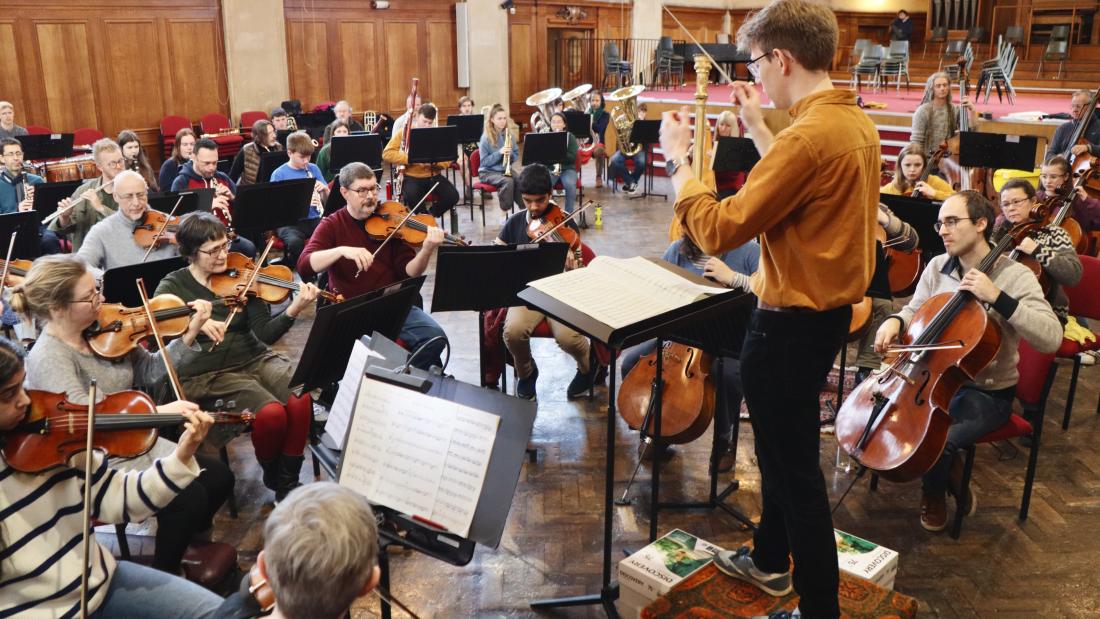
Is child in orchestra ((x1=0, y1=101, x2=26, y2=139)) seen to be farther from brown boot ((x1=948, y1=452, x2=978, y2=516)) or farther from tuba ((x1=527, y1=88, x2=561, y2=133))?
brown boot ((x1=948, y1=452, x2=978, y2=516))

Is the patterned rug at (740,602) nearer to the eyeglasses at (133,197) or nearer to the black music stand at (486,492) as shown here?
the black music stand at (486,492)

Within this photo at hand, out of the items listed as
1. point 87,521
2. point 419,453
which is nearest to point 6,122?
point 87,521

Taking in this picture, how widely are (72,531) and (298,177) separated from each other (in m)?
5.02

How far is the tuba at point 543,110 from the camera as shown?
423 inches

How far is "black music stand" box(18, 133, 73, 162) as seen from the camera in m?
7.93

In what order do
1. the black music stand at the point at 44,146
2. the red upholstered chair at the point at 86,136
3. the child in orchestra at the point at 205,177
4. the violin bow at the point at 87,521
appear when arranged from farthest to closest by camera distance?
the red upholstered chair at the point at 86,136, the black music stand at the point at 44,146, the child in orchestra at the point at 205,177, the violin bow at the point at 87,521

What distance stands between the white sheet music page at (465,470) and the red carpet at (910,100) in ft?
28.6

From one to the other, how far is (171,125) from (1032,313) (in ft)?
35.6

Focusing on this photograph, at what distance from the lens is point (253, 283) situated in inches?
149

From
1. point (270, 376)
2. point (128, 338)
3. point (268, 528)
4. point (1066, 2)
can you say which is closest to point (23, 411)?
point (268, 528)

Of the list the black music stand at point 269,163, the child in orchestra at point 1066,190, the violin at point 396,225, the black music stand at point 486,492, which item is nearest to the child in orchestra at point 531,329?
the violin at point 396,225

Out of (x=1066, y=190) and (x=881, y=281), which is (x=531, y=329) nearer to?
(x=881, y=281)

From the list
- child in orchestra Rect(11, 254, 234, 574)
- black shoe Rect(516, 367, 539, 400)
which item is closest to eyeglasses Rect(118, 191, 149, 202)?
child in orchestra Rect(11, 254, 234, 574)

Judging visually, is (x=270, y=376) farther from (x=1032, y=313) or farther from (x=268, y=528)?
(x=1032, y=313)
